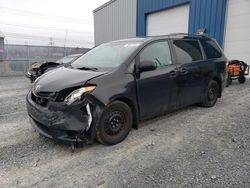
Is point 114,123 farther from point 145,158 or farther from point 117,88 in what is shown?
point 145,158

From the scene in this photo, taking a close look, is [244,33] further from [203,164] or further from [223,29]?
[203,164]

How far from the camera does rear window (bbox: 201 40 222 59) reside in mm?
4498

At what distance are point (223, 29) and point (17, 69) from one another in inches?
511

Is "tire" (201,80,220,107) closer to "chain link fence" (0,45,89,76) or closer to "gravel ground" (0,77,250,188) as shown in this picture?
"gravel ground" (0,77,250,188)

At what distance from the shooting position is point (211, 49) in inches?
183

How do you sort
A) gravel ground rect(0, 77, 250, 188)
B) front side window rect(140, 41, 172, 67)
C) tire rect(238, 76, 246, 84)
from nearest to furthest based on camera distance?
gravel ground rect(0, 77, 250, 188)
front side window rect(140, 41, 172, 67)
tire rect(238, 76, 246, 84)

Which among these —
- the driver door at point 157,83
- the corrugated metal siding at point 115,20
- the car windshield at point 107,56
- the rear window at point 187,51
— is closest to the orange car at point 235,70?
the rear window at point 187,51

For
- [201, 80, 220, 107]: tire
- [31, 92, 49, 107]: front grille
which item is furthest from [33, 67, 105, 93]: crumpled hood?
[201, 80, 220, 107]: tire

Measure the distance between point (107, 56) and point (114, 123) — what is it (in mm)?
1299

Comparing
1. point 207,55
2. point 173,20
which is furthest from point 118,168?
point 173,20

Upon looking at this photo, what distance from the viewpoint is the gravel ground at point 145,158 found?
2.16 metres

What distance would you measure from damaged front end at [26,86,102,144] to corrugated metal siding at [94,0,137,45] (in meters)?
12.9

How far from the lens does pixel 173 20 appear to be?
11391 mm

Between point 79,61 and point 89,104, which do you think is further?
point 79,61
